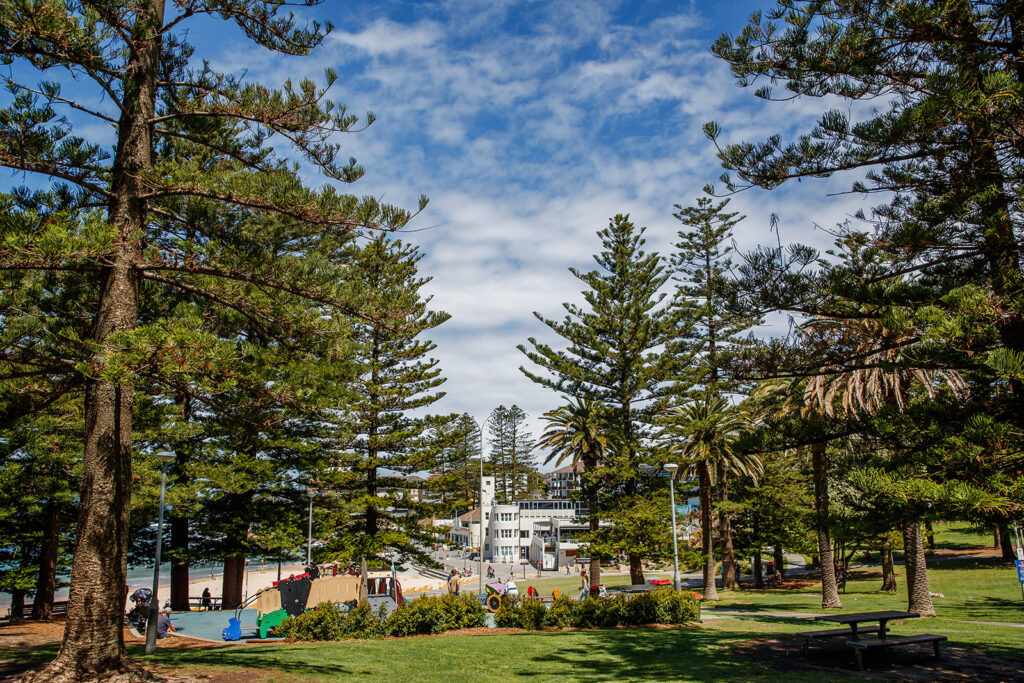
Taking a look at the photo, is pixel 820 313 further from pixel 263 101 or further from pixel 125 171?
pixel 125 171

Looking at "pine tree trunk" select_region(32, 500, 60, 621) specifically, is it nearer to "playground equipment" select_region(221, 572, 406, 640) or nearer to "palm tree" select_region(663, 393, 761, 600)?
"playground equipment" select_region(221, 572, 406, 640)

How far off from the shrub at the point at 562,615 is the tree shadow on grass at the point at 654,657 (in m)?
1.42

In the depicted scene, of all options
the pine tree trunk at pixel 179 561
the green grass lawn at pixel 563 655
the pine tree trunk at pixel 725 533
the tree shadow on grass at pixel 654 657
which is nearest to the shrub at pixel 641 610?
the green grass lawn at pixel 563 655

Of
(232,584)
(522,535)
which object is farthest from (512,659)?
(522,535)

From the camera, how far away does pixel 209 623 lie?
16.3 metres

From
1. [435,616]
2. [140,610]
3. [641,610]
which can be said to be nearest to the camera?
[435,616]

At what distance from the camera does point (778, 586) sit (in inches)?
1209

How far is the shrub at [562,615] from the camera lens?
44.9ft

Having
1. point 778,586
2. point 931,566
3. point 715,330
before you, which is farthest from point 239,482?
point 931,566

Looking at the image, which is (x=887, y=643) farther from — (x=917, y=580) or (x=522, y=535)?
(x=522, y=535)

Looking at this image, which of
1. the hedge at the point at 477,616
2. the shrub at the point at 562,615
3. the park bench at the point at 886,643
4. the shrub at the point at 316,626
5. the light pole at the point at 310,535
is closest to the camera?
the park bench at the point at 886,643

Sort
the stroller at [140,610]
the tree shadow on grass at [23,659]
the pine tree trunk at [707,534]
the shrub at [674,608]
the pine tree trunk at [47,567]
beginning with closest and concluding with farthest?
the tree shadow on grass at [23,659] → the stroller at [140,610] → the shrub at [674,608] → the pine tree trunk at [47,567] → the pine tree trunk at [707,534]

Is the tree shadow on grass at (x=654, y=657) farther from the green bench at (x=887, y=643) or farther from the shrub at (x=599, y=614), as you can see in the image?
the shrub at (x=599, y=614)

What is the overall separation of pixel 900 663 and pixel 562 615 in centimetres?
727
